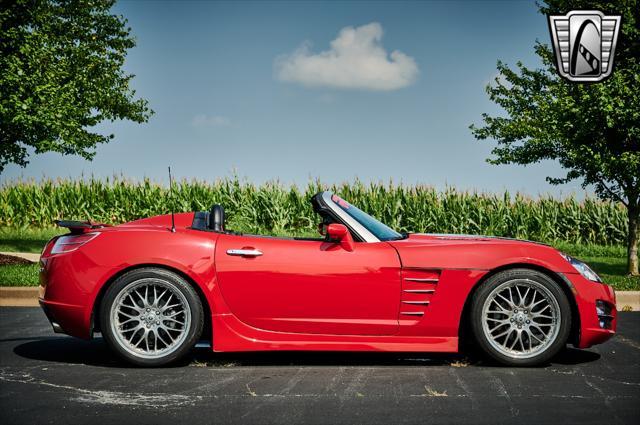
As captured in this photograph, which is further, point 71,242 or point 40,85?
point 40,85

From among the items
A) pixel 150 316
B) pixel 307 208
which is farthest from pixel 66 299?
pixel 307 208

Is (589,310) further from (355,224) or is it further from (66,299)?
(66,299)

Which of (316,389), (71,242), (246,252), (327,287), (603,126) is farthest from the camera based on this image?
(603,126)

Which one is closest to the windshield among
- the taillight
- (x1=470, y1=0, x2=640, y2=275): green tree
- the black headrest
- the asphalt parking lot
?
the black headrest

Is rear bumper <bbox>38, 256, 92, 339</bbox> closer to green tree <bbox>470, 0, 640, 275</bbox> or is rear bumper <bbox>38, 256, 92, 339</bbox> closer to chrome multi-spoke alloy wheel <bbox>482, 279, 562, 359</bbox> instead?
chrome multi-spoke alloy wheel <bbox>482, 279, 562, 359</bbox>

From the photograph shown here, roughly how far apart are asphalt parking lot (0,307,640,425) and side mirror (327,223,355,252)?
0.99 m

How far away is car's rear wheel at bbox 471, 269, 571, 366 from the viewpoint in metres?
5.61

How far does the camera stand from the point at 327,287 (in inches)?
218

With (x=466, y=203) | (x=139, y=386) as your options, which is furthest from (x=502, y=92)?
(x=139, y=386)

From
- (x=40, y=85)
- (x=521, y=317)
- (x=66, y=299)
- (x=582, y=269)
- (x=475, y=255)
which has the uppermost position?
(x=40, y=85)

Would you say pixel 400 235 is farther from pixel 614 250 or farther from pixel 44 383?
pixel 614 250

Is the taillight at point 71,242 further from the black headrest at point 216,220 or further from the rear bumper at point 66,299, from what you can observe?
the black headrest at point 216,220

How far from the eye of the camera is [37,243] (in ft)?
74.1

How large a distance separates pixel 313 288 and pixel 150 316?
4.26ft
